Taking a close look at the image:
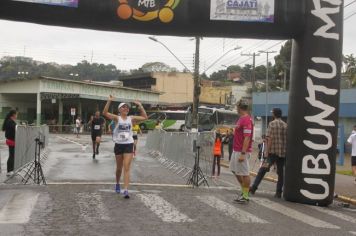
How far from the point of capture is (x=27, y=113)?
6250 centimetres

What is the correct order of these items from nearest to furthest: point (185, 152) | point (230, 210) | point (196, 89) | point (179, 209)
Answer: point (179, 209), point (230, 210), point (185, 152), point (196, 89)

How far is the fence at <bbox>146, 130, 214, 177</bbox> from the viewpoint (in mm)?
15594

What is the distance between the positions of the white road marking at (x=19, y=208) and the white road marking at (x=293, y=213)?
13.1 feet

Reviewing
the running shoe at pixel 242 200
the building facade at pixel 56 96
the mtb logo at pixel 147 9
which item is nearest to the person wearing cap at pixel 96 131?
the mtb logo at pixel 147 9

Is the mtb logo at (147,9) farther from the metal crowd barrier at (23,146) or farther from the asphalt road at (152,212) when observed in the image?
the metal crowd barrier at (23,146)

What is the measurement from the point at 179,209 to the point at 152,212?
0.57m

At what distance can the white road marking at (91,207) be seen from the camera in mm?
8086

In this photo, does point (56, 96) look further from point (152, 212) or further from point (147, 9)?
point (152, 212)

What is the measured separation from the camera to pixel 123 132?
10531 millimetres

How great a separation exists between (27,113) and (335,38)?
55337 millimetres

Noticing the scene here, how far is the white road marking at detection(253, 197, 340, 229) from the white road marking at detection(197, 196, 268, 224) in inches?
27.1

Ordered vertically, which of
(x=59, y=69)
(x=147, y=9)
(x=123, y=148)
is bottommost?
(x=123, y=148)

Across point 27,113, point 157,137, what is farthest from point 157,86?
point 157,137

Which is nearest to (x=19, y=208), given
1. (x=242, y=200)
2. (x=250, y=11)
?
(x=242, y=200)
